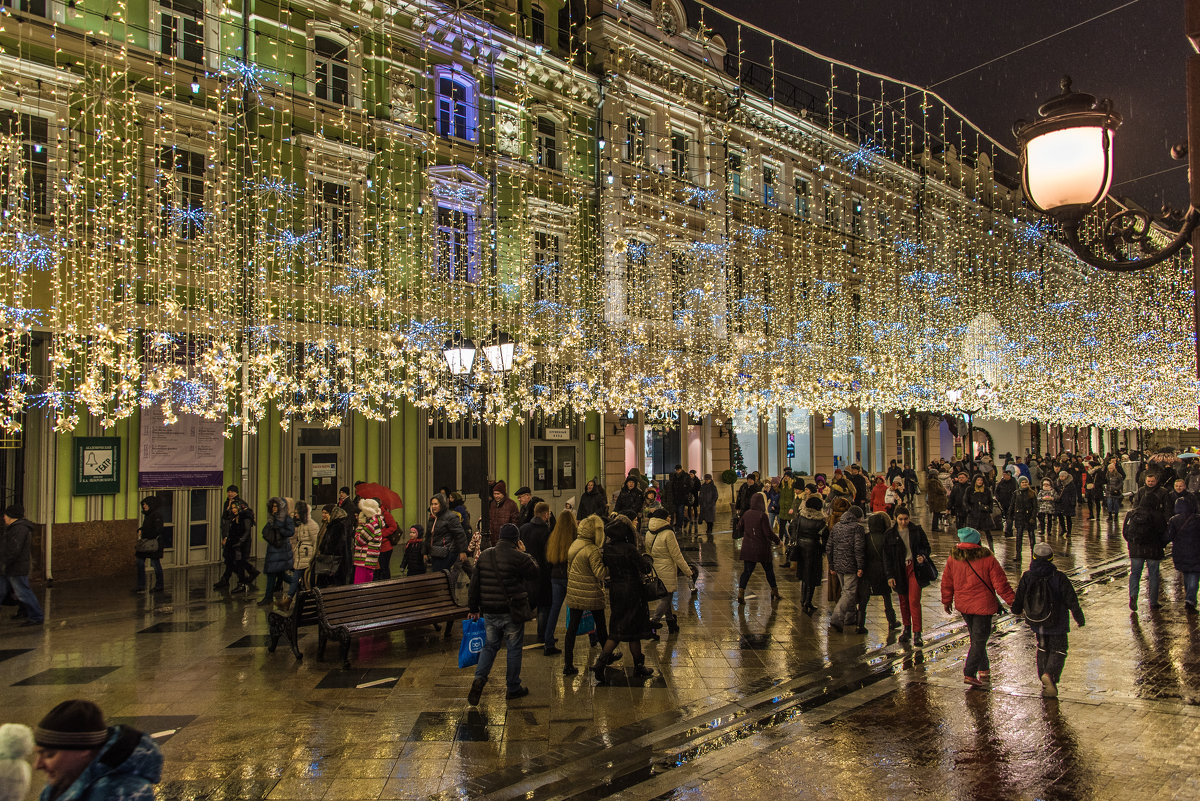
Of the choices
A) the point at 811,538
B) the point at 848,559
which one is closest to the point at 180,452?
the point at 811,538

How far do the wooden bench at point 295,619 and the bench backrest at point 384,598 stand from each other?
0.26 meters

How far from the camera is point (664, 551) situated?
9.98 metres

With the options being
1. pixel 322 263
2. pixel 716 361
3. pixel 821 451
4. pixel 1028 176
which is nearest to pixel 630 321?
pixel 716 361

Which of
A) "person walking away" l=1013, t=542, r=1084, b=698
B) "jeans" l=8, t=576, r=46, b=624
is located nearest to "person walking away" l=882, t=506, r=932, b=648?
"person walking away" l=1013, t=542, r=1084, b=698

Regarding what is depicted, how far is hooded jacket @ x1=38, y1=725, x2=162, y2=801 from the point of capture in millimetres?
3047

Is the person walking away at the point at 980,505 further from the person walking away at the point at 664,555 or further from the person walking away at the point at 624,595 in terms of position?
the person walking away at the point at 624,595

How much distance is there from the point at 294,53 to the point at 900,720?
17786 mm

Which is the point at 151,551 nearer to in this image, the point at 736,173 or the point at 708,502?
the point at 708,502

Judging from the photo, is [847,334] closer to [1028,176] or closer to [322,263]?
[322,263]

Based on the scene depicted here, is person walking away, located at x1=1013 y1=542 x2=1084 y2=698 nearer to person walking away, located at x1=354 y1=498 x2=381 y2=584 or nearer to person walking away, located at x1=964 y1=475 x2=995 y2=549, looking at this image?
person walking away, located at x1=354 y1=498 x2=381 y2=584

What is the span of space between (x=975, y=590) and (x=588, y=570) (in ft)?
12.2

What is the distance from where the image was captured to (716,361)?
2319cm

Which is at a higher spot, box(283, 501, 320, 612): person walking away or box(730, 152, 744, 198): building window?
box(730, 152, 744, 198): building window

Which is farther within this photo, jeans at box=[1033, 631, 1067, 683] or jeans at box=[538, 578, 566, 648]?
jeans at box=[538, 578, 566, 648]
